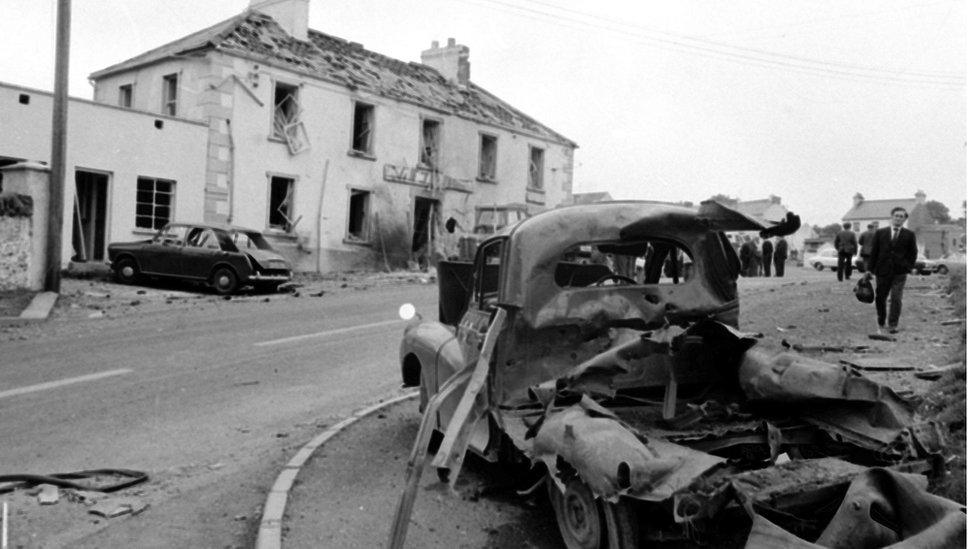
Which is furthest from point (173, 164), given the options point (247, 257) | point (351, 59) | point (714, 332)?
point (714, 332)

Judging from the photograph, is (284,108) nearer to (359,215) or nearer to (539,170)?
(359,215)

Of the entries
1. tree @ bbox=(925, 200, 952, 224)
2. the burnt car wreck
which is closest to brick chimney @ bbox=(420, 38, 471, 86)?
the burnt car wreck

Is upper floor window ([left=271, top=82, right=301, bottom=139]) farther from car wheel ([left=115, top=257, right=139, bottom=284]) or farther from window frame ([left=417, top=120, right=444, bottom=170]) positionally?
car wheel ([left=115, top=257, right=139, bottom=284])

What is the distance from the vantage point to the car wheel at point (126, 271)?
19484 mm

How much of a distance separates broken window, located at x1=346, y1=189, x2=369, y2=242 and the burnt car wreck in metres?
23.4

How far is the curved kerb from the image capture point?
4.55 metres

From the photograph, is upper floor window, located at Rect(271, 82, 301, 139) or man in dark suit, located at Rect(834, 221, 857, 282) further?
upper floor window, located at Rect(271, 82, 301, 139)

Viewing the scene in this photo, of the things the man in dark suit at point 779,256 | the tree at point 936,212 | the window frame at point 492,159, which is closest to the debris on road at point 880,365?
the tree at point 936,212

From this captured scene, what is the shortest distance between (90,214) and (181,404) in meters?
17.8

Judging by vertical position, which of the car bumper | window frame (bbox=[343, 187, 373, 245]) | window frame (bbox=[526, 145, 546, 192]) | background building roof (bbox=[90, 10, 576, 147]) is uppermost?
background building roof (bbox=[90, 10, 576, 147])

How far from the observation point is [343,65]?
2917cm

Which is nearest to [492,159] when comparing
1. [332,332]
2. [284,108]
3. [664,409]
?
[284,108]

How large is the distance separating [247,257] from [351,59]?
559 inches

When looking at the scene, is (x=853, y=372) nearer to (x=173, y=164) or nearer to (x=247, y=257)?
(x=247, y=257)
